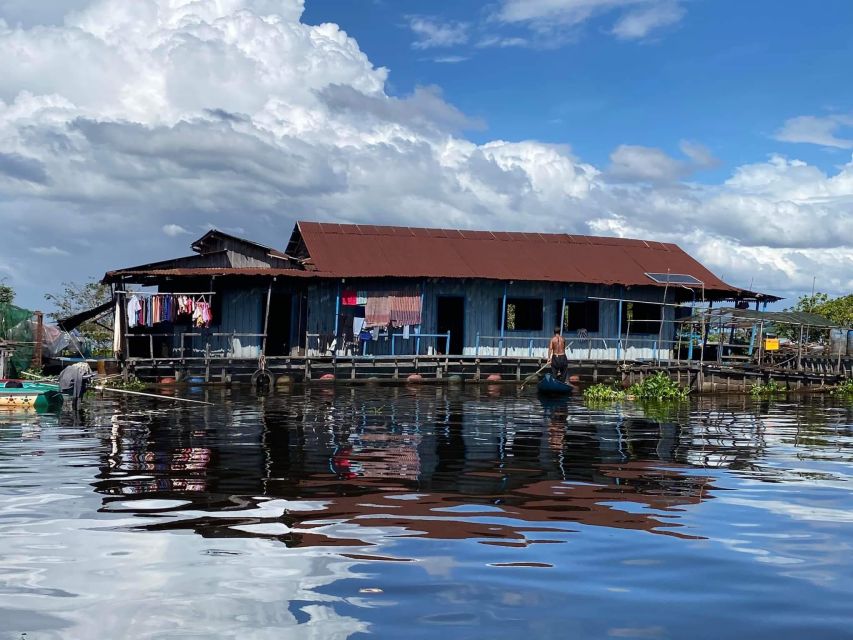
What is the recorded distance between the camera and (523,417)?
653 inches

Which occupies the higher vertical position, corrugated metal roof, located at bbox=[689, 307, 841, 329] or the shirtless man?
corrugated metal roof, located at bbox=[689, 307, 841, 329]

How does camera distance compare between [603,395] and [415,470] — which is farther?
[603,395]

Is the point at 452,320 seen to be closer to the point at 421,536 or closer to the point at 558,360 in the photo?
the point at 558,360

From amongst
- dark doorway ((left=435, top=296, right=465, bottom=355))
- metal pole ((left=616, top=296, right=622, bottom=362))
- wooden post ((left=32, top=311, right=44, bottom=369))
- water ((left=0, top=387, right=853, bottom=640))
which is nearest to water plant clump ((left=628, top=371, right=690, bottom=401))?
metal pole ((left=616, top=296, right=622, bottom=362))

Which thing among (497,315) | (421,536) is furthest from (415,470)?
(497,315)

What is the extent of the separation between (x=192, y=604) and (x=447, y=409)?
13729 mm

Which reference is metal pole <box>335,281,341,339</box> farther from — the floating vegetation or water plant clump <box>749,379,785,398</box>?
water plant clump <box>749,379,785,398</box>

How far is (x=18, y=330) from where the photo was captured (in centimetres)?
2373

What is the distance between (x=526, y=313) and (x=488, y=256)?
7.83 feet

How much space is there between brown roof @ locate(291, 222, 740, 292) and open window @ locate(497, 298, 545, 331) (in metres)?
1.21

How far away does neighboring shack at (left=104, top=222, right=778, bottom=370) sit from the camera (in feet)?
84.4

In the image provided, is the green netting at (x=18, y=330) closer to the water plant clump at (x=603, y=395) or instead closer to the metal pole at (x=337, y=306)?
Result: the metal pole at (x=337, y=306)

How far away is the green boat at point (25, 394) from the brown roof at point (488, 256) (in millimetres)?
10487

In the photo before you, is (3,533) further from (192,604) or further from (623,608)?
(623,608)
